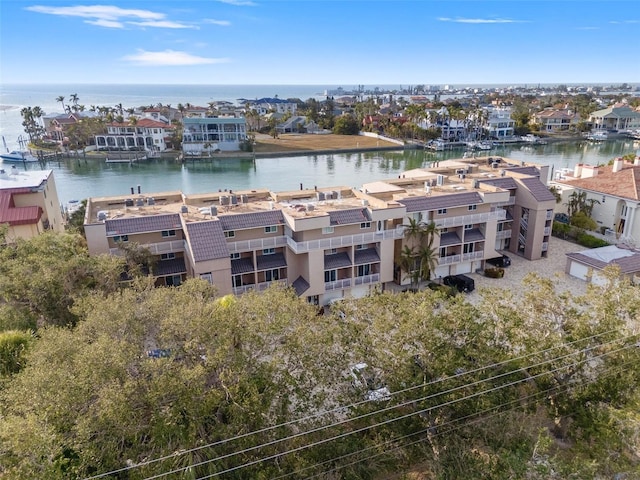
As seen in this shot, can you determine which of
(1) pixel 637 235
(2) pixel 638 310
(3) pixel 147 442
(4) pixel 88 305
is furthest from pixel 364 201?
(1) pixel 637 235

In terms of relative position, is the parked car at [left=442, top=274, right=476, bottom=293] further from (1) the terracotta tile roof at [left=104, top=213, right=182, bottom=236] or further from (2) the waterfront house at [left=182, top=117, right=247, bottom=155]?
(2) the waterfront house at [left=182, top=117, right=247, bottom=155]

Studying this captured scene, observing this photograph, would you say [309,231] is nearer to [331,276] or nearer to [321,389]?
[331,276]

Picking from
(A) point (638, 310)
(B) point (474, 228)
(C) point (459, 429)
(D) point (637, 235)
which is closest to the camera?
(C) point (459, 429)

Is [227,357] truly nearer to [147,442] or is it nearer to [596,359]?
[147,442]

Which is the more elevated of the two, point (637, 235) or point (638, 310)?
point (638, 310)

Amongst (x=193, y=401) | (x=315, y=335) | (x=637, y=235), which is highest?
(x=315, y=335)

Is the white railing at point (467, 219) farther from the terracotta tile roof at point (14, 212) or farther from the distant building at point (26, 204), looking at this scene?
the distant building at point (26, 204)

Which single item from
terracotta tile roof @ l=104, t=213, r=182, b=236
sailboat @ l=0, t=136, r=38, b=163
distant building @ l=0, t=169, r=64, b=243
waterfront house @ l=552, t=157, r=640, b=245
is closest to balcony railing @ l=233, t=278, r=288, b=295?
terracotta tile roof @ l=104, t=213, r=182, b=236
